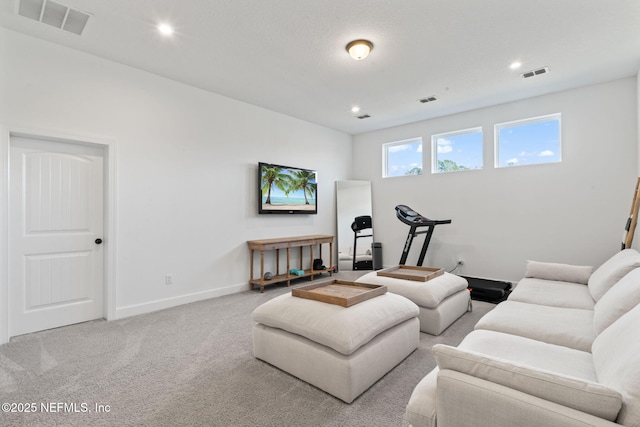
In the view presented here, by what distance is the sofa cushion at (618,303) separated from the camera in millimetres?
1638

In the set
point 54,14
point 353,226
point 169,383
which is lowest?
point 169,383

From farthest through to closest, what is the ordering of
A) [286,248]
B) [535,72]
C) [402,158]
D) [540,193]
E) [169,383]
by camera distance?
[402,158] → [286,248] → [540,193] → [535,72] → [169,383]

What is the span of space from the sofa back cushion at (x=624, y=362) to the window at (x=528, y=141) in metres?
3.74

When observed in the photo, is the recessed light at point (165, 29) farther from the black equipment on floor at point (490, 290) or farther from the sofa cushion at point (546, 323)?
the black equipment on floor at point (490, 290)

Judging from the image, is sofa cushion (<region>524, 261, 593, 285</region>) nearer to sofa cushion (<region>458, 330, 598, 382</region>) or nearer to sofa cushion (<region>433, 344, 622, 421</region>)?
sofa cushion (<region>458, 330, 598, 382</region>)

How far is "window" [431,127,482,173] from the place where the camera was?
5039 mm

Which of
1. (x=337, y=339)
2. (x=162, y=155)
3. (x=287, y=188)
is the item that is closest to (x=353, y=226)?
(x=287, y=188)

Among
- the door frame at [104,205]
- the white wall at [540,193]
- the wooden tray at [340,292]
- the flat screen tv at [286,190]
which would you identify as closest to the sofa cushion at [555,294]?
the wooden tray at [340,292]

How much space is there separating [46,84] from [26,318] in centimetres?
225

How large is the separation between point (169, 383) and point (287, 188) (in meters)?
3.49

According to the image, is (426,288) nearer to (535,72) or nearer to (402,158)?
(535,72)

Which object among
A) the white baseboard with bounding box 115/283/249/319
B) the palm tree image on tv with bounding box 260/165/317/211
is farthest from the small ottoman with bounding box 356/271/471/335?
the palm tree image on tv with bounding box 260/165/317/211

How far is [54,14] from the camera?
2572 mm

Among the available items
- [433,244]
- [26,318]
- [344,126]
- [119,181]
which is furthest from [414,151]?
[26,318]
